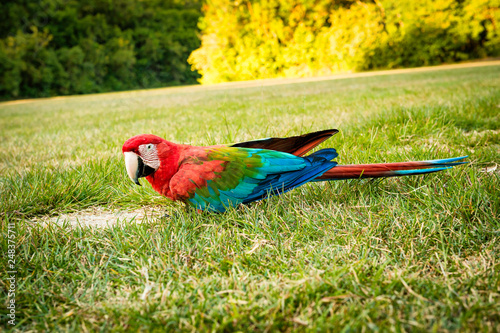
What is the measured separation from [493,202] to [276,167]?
3.04 ft

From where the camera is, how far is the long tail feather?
1.35 meters

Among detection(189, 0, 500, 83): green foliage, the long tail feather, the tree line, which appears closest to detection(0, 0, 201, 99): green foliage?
the tree line

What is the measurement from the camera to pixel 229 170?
1.40m

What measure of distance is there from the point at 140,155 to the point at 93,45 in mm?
26131

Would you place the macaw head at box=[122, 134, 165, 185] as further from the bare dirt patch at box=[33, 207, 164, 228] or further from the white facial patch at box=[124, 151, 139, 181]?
the bare dirt patch at box=[33, 207, 164, 228]


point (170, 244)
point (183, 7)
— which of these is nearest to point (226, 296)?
point (170, 244)

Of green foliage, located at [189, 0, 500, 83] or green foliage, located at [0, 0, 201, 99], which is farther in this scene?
green foliage, located at [0, 0, 201, 99]

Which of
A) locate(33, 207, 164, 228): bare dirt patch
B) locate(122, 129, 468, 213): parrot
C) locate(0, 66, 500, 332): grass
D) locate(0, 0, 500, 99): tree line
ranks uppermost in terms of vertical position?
locate(0, 0, 500, 99): tree line

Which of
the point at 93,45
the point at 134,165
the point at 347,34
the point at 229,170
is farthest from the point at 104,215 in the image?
the point at 93,45

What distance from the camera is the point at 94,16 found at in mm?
25719

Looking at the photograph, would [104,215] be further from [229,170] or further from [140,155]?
[229,170]

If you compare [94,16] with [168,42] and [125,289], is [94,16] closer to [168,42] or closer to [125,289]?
[168,42]

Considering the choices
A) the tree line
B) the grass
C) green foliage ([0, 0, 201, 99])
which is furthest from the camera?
green foliage ([0, 0, 201, 99])

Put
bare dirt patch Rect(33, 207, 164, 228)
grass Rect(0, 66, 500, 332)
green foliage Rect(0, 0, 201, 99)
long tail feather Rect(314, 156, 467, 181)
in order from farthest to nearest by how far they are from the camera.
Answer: green foliage Rect(0, 0, 201, 99) → bare dirt patch Rect(33, 207, 164, 228) → long tail feather Rect(314, 156, 467, 181) → grass Rect(0, 66, 500, 332)
